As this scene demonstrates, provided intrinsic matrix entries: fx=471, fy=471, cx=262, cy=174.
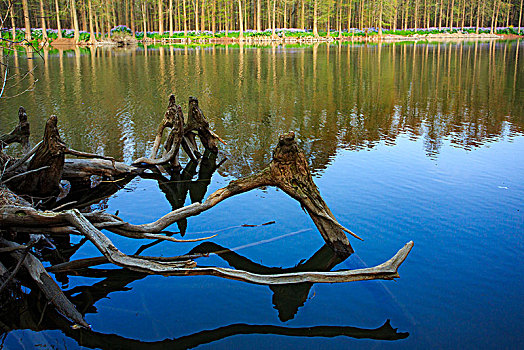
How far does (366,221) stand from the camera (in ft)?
22.7

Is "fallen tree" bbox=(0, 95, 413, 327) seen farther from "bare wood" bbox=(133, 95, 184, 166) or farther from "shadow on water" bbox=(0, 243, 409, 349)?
"bare wood" bbox=(133, 95, 184, 166)

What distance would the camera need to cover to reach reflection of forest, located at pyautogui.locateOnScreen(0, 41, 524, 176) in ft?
39.3

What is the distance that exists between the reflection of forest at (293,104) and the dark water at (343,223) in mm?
120

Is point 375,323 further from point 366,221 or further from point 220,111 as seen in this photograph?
point 220,111

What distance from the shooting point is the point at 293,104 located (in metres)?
17.1

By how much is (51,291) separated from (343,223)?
3.98m

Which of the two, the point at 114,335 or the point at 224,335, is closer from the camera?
the point at 114,335

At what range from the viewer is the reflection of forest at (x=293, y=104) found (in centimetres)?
1198

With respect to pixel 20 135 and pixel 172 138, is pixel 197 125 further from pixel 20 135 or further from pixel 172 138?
pixel 20 135

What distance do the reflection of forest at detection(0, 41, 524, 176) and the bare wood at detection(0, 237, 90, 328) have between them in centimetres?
527

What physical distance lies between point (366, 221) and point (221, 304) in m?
2.85

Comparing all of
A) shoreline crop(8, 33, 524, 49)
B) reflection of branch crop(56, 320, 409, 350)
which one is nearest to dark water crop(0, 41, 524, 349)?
reflection of branch crop(56, 320, 409, 350)

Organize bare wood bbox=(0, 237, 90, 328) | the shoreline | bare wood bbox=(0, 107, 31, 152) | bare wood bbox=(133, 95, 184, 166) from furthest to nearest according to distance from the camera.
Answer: the shoreline → bare wood bbox=(133, 95, 184, 166) → bare wood bbox=(0, 107, 31, 152) → bare wood bbox=(0, 237, 90, 328)

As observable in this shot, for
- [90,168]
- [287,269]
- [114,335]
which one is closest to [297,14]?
[90,168]
